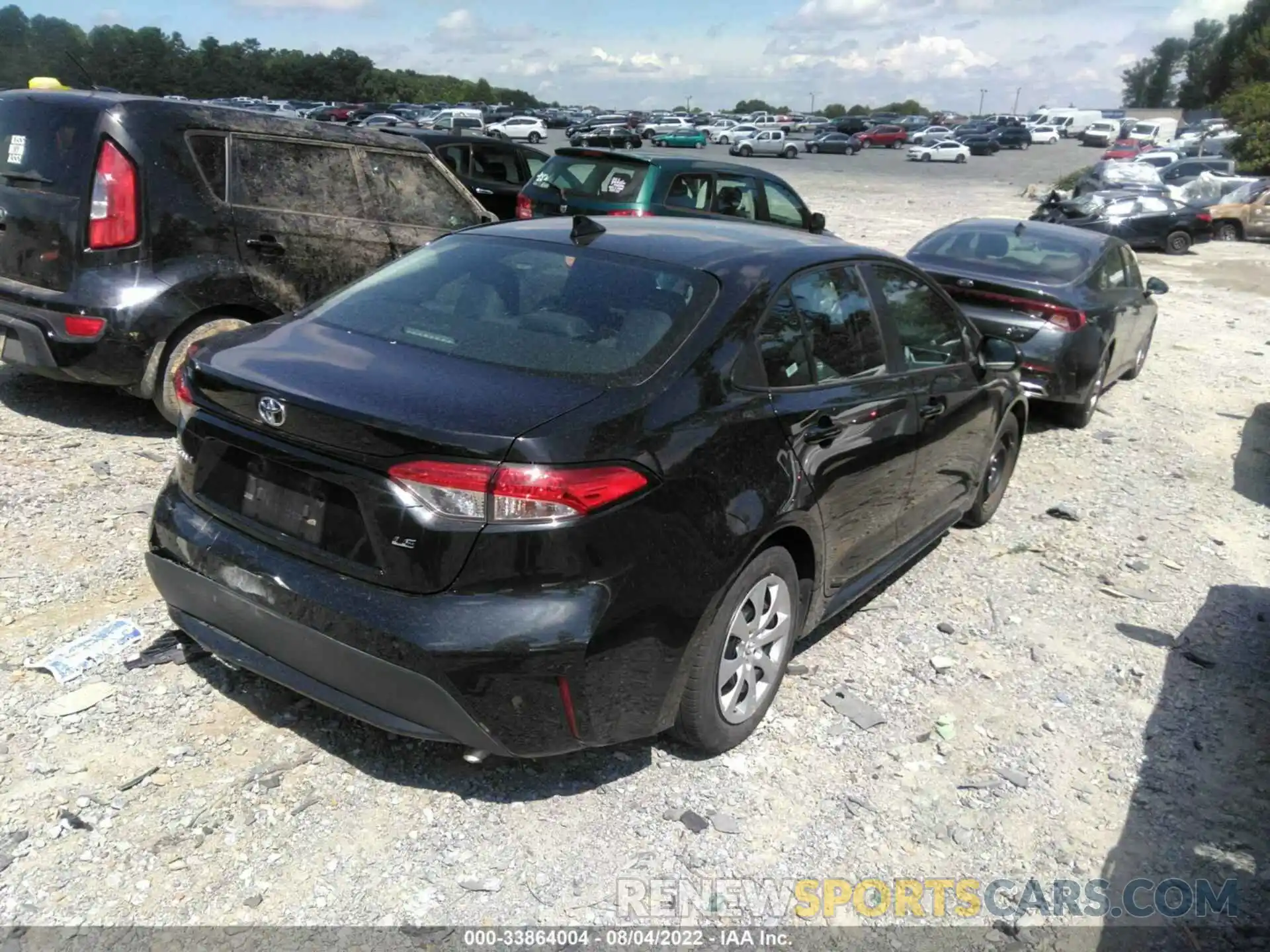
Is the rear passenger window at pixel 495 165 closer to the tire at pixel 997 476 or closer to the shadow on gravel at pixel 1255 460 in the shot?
the tire at pixel 997 476

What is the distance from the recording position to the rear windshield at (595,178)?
9234 mm

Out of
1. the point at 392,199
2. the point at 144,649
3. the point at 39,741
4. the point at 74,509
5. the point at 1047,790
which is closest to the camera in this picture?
the point at 39,741

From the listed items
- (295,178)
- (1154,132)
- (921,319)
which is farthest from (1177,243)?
(1154,132)

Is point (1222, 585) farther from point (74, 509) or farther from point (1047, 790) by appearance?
point (74, 509)

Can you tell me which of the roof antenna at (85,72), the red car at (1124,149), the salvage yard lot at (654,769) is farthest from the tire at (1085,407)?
the red car at (1124,149)

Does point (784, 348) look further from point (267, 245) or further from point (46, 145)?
point (46, 145)

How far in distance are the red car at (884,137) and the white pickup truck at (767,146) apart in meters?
16.2

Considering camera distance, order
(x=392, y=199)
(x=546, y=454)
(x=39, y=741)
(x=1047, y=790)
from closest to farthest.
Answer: (x=546, y=454) → (x=39, y=741) → (x=1047, y=790) → (x=392, y=199)

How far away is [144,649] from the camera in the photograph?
3.72 m

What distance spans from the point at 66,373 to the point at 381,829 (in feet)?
12.2

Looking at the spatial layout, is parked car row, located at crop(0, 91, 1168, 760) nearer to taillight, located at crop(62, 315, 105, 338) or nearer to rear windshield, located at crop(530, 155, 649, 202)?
taillight, located at crop(62, 315, 105, 338)

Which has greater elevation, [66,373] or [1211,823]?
[66,373]

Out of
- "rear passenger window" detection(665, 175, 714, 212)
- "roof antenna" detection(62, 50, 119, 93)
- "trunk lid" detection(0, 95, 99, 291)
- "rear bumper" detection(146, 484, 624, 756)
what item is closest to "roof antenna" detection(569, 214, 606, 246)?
"rear bumper" detection(146, 484, 624, 756)

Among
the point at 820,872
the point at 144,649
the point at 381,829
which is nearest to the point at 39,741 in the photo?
Result: the point at 144,649
